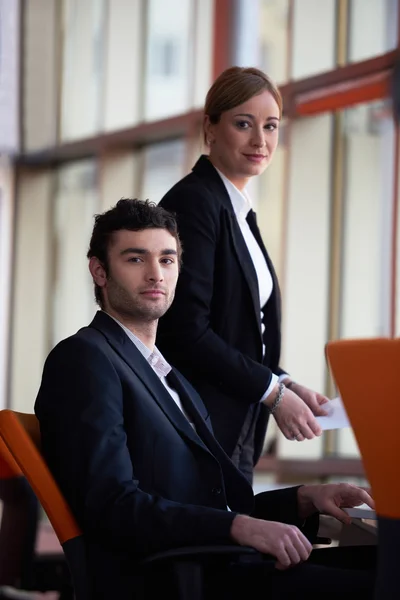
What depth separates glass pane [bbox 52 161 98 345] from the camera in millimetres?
9148

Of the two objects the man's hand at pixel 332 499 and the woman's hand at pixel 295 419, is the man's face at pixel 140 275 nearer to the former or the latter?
the woman's hand at pixel 295 419

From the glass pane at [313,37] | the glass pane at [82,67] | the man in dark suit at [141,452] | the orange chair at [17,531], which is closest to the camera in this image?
the man in dark suit at [141,452]

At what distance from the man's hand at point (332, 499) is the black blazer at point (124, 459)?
12 cm

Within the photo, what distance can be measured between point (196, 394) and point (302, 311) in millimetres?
4224

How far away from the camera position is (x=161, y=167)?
8180mm

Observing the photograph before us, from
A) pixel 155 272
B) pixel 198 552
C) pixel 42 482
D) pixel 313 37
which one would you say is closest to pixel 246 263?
pixel 155 272

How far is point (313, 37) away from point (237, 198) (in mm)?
4062

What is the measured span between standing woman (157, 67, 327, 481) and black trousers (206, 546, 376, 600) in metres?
0.53

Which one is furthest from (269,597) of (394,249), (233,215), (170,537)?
(394,249)

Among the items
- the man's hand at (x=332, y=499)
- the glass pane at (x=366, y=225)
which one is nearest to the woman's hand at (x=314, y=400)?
the man's hand at (x=332, y=499)

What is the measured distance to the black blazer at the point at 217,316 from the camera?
8.54ft

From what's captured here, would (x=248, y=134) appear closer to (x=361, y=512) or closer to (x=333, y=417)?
(x=333, y=417)

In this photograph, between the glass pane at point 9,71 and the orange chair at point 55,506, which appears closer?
the orange chair at point 55,506

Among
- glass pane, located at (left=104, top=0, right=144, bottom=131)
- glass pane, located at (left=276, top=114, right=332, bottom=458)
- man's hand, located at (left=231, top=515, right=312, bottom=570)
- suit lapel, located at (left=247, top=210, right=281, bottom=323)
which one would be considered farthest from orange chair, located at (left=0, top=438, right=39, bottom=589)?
glass pane, located at (left=104, top=0, right=144, bottom=131)
